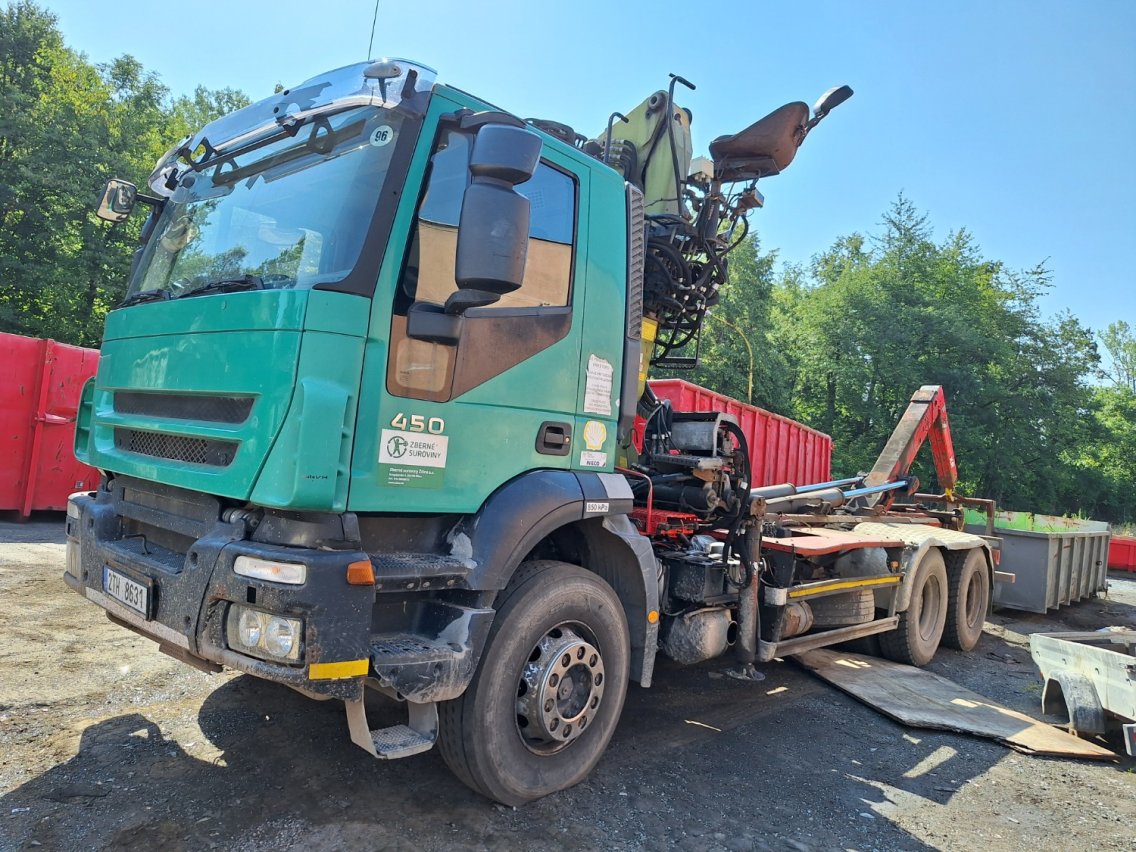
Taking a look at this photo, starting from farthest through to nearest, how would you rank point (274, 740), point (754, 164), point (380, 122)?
point (754, 164), point (274, 740), point (380, 122)

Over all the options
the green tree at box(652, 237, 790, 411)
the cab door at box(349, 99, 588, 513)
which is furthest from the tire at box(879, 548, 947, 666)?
the green tree at box(652, 237, 790, 411)

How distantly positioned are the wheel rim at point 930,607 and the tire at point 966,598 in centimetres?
22

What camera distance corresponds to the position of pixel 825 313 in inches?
1184

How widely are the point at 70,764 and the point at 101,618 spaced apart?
2.60 m

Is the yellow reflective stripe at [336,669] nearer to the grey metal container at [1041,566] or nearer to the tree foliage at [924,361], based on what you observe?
the grey metal container at [1041,566]

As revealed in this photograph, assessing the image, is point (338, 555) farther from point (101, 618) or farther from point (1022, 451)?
point (1022, 451)

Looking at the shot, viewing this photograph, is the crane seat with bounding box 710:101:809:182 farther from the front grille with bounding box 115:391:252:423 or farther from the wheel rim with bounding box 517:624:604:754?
the front grille with bounding box 115:391:252:423

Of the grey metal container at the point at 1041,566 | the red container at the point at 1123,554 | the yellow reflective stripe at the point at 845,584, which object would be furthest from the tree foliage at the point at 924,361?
the yellow reflective stripe at the point at 845,584

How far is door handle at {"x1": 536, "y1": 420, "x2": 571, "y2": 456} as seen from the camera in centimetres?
337

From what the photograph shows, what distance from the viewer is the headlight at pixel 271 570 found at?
2.45m

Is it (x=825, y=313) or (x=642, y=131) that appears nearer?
(x=642, y=131)

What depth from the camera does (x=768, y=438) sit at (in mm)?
8523

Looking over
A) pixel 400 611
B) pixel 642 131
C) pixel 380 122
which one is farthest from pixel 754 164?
pixel 400 611

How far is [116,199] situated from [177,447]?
2141 millimetres
